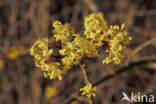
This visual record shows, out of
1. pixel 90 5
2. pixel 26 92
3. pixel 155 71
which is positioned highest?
pixel 90 5

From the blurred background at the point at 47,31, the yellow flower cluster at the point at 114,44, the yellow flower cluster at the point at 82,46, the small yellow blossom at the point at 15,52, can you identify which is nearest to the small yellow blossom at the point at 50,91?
the blurred background at the point at 47,31

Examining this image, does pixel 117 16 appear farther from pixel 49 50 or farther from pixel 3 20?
pixel 49 50

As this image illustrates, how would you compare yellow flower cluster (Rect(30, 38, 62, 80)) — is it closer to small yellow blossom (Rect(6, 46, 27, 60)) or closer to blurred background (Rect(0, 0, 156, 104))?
blurred background (Rect(0, 0, 156, 104))

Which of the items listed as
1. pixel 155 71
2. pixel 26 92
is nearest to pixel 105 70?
pixel 155 71

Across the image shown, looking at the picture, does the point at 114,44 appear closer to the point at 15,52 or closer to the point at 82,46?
the point at 82,46

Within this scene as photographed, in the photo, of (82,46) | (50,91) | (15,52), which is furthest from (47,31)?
(82,46)

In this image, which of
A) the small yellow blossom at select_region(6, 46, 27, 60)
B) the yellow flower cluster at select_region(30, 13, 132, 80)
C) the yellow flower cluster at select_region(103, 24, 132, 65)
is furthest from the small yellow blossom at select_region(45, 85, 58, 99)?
the yellow flower cluster at select_region(103, 24, 132, 65)
